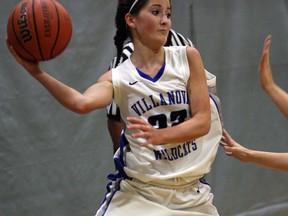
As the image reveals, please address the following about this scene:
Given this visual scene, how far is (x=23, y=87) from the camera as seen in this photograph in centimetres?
380

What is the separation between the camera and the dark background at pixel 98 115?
3799 mm

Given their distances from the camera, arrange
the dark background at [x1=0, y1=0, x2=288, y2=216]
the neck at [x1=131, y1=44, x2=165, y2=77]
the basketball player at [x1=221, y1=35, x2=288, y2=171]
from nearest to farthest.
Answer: the neck at [x1=131, y1=44, x2=165, y2=77] → the basketball player at [x1=221, y1=35, x2=288, y2=171] → the dark background at [x1=0, y1=0, x2=288, y2=216]

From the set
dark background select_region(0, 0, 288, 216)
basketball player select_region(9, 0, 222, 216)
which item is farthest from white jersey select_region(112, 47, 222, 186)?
dark background select_region(0, 0, 288, 216)

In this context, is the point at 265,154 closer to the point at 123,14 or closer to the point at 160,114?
the point at 160,114

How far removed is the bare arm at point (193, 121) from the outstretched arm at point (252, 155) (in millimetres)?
425

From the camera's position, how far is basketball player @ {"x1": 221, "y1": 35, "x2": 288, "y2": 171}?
2.93 metres

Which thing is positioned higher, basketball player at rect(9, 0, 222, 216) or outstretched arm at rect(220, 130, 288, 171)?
basketball player at rect(9, 0, 222, 216)

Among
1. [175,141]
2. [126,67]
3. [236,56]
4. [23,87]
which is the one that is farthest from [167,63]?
[236,56]

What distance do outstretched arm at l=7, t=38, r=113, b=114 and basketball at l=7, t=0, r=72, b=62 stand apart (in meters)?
0.03

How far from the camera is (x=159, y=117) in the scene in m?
2.62

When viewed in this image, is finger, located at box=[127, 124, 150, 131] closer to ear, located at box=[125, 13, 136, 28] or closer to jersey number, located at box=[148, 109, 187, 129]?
jersey number, located at box=[148, 109, 187, 129]

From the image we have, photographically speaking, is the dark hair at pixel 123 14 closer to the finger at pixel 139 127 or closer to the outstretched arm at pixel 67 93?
the outstretched arm at pixel 67 93

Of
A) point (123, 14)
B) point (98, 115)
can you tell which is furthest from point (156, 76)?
point (98, 115)

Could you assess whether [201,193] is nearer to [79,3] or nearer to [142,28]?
[142,28]
